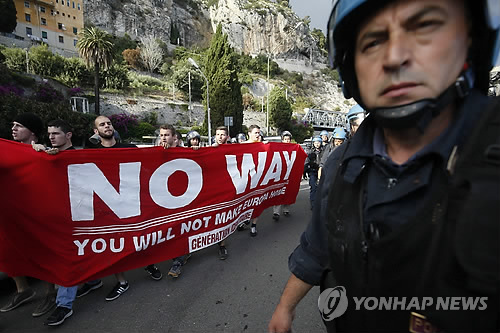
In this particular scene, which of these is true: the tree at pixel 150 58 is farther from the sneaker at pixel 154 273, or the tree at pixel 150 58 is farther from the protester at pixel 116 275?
the sneaker at pixel 154 273

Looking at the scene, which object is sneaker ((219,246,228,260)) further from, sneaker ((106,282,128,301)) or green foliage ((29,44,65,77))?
green foliage ((29,44,65,77))

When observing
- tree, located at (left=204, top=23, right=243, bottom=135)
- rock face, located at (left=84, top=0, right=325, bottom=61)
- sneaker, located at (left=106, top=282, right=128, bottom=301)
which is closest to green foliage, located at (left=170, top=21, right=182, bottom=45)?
rock face, located at (left=84, top=0, right=325, bottom=61)

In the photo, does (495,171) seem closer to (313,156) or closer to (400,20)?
(400,20)

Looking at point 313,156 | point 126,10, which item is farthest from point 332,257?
point 126,10

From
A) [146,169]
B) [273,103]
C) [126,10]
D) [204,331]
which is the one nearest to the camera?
[204,331]

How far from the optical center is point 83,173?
8.85ft

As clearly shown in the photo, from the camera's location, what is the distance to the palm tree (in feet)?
86.0

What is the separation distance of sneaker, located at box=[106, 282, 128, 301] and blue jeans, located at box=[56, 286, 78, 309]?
0.37 metres

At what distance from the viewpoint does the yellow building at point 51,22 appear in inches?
1617

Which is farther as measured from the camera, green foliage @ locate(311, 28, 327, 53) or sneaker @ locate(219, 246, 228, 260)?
green foliage @ locate(311, 28, 327, 53)

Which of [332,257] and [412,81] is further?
[332,257]

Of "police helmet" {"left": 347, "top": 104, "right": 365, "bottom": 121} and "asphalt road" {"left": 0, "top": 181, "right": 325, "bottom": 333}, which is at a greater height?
"police helmet" {"left": 347, "top": 104, "right": 365, "bottom": 121}

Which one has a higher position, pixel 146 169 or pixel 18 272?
pixel 146 169

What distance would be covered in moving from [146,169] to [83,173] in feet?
2.15
